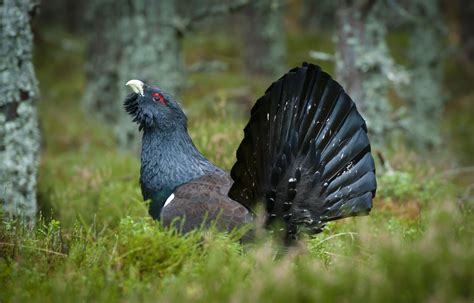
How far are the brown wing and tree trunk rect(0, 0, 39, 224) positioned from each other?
1.56 metres

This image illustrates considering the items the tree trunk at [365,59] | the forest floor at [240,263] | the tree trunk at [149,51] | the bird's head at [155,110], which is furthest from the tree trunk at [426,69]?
the bird's head at [155,110]

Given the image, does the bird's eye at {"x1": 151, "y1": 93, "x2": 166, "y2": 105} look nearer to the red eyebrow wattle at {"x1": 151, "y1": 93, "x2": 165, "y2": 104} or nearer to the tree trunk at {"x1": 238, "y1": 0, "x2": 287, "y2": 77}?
the red eyebrow wattle at {"x1": 151, "y1": 93, "x2": 165, "y2": 104}

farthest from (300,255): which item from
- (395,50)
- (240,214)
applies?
(395,50)

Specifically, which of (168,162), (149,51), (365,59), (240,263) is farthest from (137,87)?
(149,51)

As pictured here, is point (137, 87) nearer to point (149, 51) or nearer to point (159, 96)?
point (159, 96)

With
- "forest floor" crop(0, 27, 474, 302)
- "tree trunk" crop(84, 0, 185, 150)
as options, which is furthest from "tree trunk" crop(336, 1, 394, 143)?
"tree trunk" crop(84, 0, 185, 150)

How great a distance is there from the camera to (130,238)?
334cm

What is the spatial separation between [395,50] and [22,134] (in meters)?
20.8

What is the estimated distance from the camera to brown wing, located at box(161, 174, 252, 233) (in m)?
3.97

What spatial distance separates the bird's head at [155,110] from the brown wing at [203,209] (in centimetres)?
59

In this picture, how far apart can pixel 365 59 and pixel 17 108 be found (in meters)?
4.33

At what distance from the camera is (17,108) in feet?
17.3

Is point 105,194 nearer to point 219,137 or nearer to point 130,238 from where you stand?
point 219,137

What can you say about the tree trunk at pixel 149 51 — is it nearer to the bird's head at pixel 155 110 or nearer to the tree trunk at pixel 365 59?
the tree trunk at pixel 365 59
